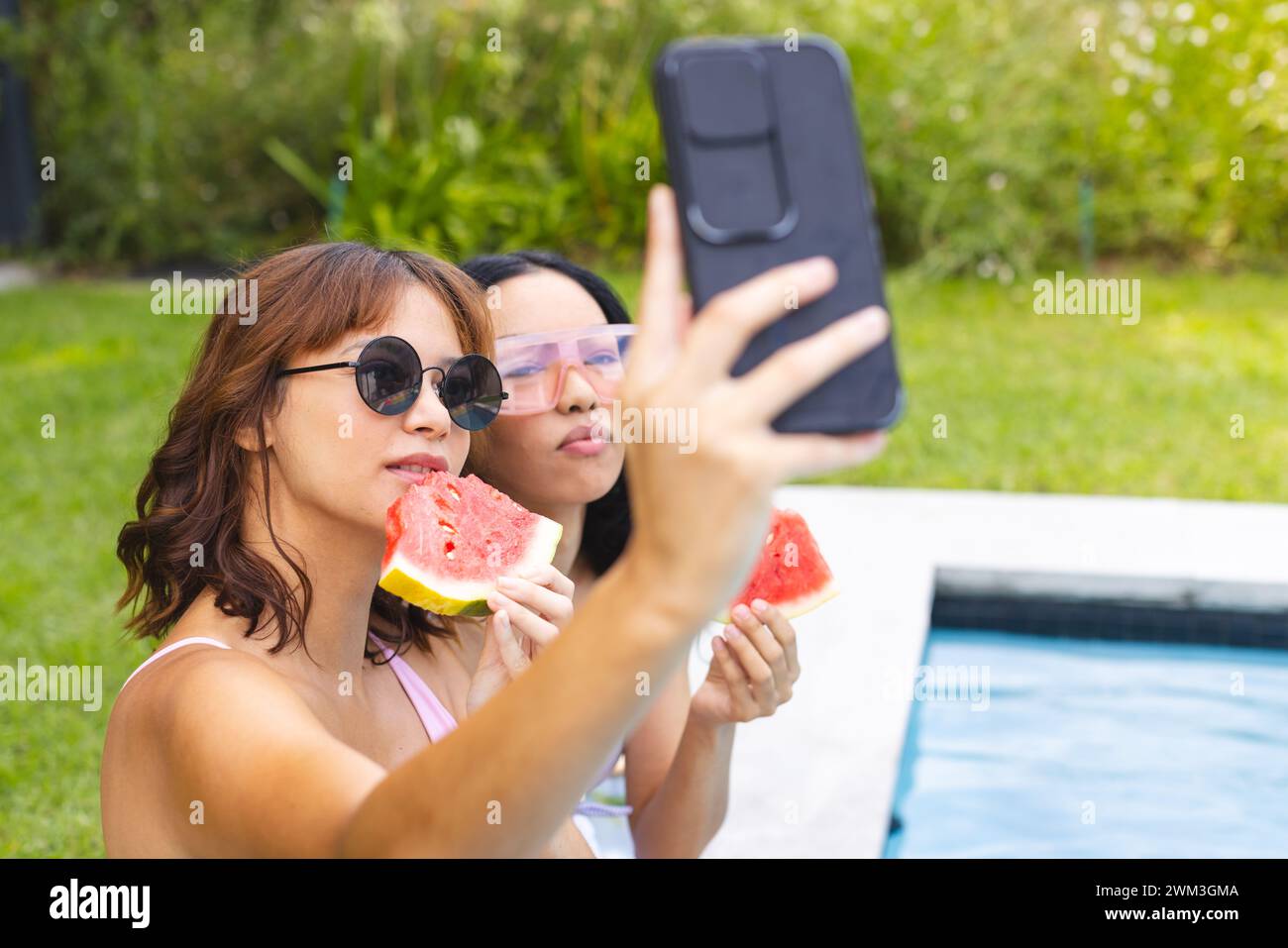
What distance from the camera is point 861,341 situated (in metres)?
1.22

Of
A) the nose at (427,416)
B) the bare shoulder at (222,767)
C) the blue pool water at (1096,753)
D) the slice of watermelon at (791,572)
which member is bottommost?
the blue pool water at (1096,753)

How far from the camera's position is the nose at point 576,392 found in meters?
2.93

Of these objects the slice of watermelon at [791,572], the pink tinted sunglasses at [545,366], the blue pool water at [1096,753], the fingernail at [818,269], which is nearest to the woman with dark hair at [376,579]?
the fingernail at [818,269]

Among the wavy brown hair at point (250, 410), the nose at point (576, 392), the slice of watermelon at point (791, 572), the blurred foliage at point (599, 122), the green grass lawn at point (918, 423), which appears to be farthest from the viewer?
the blurred foliage at point (599, 122)

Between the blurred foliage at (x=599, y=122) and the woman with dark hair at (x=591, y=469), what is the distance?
8.83 m

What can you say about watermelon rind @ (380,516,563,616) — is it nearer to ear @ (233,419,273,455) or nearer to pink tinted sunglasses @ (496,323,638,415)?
ear @ (233,419,273,455)

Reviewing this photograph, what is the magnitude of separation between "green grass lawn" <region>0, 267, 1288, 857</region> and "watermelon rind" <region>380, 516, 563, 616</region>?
238 cm

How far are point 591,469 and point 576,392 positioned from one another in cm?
18

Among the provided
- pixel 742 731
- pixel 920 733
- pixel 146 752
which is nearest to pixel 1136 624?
pixel 920 733

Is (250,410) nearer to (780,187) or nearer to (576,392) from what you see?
(576,392)

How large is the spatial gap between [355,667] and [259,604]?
0.32 metres

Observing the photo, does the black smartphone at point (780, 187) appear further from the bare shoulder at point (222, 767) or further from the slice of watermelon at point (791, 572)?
the slice of watermelon at point (791, 572)

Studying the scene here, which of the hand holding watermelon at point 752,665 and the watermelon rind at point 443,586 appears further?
the hand holding watermelon at point 752,665

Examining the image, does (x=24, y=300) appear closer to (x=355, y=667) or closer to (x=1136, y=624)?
(x=1136, y=624)
